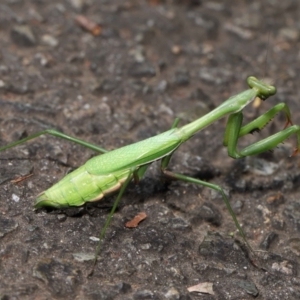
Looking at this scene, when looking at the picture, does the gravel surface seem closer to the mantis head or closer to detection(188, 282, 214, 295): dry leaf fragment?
detection(188, 282, 214, 295): dry leaf fragment

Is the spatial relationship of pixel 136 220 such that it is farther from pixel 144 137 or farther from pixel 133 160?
pixel 144 137

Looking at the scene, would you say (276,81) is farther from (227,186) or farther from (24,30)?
(24,30)

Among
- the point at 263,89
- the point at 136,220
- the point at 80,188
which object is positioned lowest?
the point at 136,220

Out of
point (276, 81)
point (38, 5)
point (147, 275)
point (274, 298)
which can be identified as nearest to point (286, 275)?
point (274, 298)

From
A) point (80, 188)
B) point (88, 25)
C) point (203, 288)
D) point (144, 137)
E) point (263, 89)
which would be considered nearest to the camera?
point (203, 288)

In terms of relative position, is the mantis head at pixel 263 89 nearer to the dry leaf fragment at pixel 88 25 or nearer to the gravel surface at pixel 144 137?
the gravel surface at pixel 144 137

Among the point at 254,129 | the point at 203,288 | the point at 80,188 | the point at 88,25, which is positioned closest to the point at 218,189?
the point at 254,129

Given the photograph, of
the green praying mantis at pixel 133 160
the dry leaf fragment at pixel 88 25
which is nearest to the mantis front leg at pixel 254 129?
the green praying mantis at pixel 133 160
